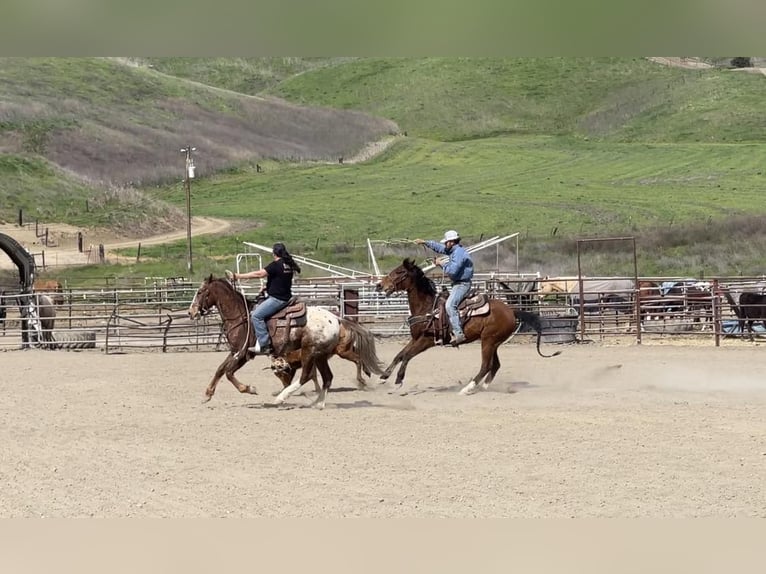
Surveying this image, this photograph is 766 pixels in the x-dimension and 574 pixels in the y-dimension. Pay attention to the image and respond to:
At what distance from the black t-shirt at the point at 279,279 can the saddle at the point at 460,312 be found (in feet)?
7.20

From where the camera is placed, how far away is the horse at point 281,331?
9.93 meters

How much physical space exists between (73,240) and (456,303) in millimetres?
34537

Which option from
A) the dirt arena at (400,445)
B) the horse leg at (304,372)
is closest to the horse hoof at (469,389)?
the dirt arena at (400,445)

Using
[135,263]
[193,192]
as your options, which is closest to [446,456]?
[135,263]

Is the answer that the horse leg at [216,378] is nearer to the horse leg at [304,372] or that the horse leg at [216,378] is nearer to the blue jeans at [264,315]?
the blue jeans at [264,315]

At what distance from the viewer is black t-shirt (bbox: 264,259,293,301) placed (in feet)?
32.1

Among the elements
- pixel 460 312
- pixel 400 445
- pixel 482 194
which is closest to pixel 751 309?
pixel 460 312

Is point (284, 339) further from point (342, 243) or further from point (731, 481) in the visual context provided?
point (342, 243)

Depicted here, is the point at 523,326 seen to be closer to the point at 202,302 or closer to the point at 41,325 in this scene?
the point at 41,325

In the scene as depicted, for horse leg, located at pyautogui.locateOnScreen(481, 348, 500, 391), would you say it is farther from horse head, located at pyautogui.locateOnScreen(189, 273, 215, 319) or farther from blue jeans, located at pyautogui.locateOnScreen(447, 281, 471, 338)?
horse head, located at pyautogui.locateOnScreen(189, 273, 215, 319)

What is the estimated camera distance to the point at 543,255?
35031 millimetres

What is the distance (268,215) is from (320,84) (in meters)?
53.1

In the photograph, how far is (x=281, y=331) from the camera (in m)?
9.91

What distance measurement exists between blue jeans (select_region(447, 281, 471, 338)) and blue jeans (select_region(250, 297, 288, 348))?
2215 mm
